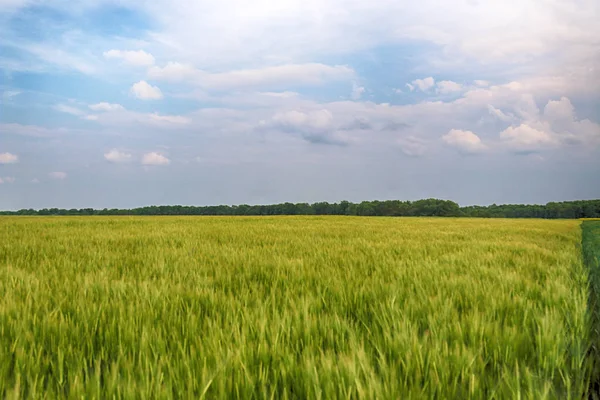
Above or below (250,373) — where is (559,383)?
below

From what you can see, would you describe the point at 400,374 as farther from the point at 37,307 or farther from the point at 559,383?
the point at 37,307

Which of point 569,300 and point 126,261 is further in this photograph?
point 126,261

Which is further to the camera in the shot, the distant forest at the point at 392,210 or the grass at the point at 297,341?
the distant forest at the point at 392,210

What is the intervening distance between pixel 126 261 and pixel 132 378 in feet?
12.7

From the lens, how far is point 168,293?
2928 mm

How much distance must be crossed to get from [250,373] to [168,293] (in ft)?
5.30

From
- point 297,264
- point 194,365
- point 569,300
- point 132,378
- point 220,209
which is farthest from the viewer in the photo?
point 220,209

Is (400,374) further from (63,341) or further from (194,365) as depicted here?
(63,341)

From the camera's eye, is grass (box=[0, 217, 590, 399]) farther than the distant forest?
No

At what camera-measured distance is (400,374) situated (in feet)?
5.07

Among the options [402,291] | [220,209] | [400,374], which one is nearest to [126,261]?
[402,291]

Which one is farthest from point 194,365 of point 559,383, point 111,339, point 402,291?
point 402,291

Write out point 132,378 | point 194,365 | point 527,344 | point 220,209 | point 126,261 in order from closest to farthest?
1. point 132,378
2. point 194,365
3. point 527,344
4. point 126,261
5. point 220,209

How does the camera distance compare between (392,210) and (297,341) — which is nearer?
(297,341)
